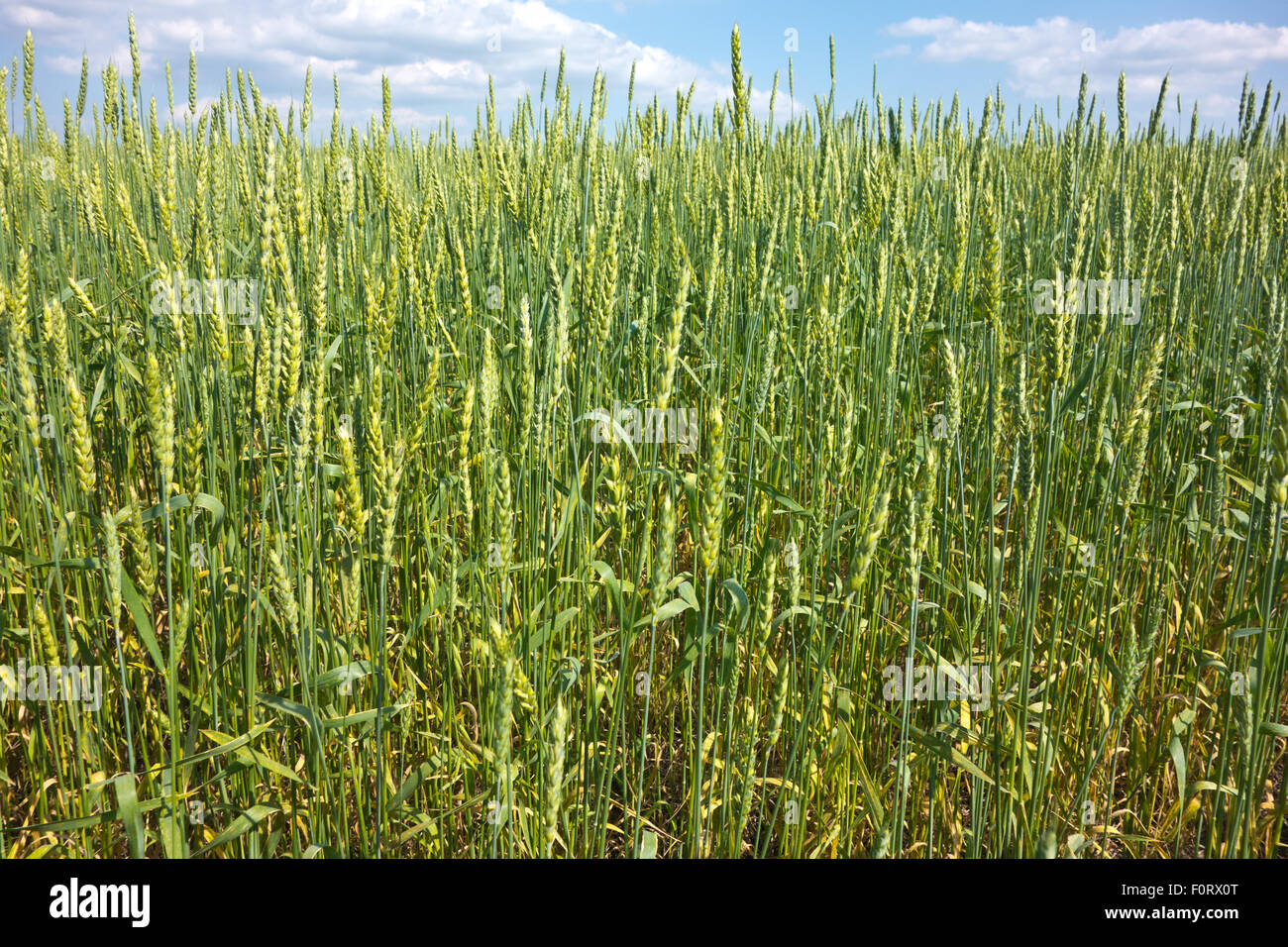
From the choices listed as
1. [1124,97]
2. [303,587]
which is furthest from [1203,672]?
[303,587]

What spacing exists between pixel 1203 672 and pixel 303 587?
1.86 m

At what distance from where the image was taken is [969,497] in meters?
1.82

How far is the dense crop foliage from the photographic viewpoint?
3.10 ft

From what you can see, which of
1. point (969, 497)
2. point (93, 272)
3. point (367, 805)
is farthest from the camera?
point (93, 272)

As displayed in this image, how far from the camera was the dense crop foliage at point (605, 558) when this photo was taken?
0.95 meters

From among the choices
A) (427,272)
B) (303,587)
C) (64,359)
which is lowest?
(303,587)

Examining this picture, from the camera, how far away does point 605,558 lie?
1764mm

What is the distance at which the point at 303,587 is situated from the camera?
3.53ft

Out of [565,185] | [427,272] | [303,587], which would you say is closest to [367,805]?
[303,587]

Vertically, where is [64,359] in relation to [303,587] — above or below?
above
